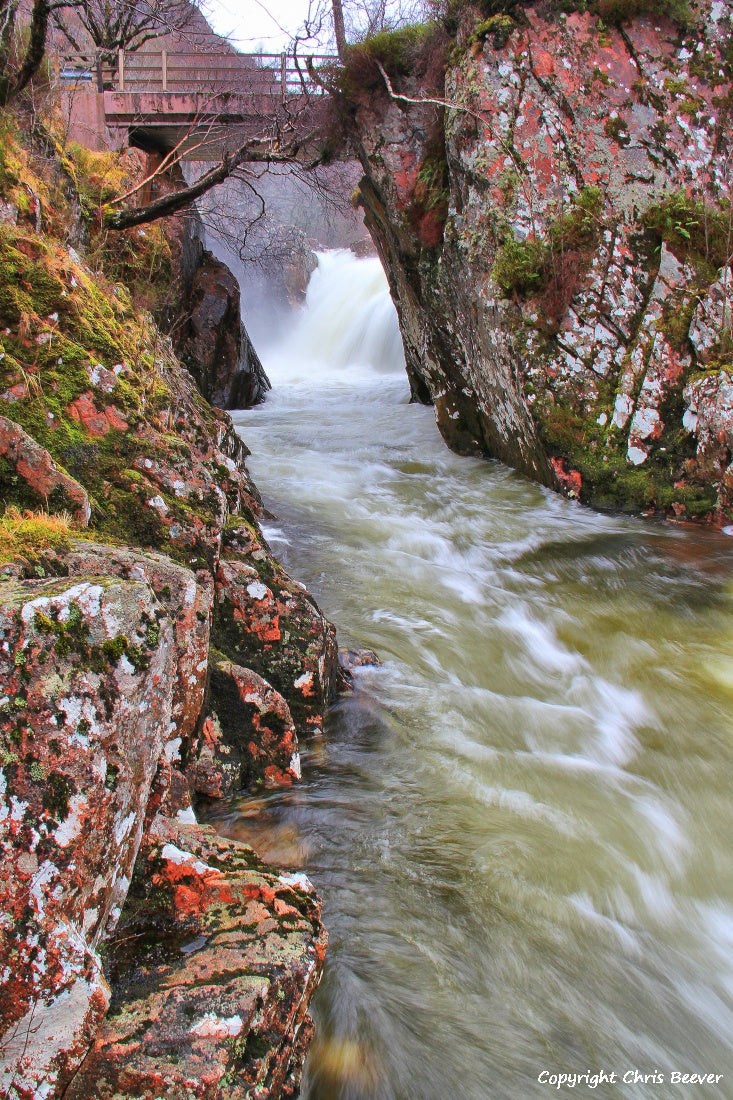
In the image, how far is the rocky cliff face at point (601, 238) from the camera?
751 cm

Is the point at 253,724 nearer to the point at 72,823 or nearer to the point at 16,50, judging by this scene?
the point at 72,823

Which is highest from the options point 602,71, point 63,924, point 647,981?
point 602,71

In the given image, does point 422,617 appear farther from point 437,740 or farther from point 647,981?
point 647,981

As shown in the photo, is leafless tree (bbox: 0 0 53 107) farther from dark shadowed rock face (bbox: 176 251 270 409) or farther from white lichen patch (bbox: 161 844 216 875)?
white lichen patch (bbox: 161 844 216 875)

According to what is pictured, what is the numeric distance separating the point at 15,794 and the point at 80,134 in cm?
1241

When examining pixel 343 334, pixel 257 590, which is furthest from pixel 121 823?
pixel 343 334

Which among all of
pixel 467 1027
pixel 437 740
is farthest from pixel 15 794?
pixel 437 740

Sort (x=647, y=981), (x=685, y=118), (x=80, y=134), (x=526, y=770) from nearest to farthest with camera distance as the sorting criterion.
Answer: (x=647, y=981)
(x=526, y=770)
(x=685, y=118)
(x=80, y=134)

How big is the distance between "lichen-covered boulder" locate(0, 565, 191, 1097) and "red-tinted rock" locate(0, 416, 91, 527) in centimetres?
91

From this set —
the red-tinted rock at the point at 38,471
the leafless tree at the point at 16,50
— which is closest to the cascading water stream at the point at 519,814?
the red-tinted rock at the point at 38,471

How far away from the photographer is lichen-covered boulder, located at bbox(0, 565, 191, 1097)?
4.84ft

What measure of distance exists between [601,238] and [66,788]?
8214 millimetres

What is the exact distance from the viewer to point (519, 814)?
3305 mm

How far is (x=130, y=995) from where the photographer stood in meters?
1.63
